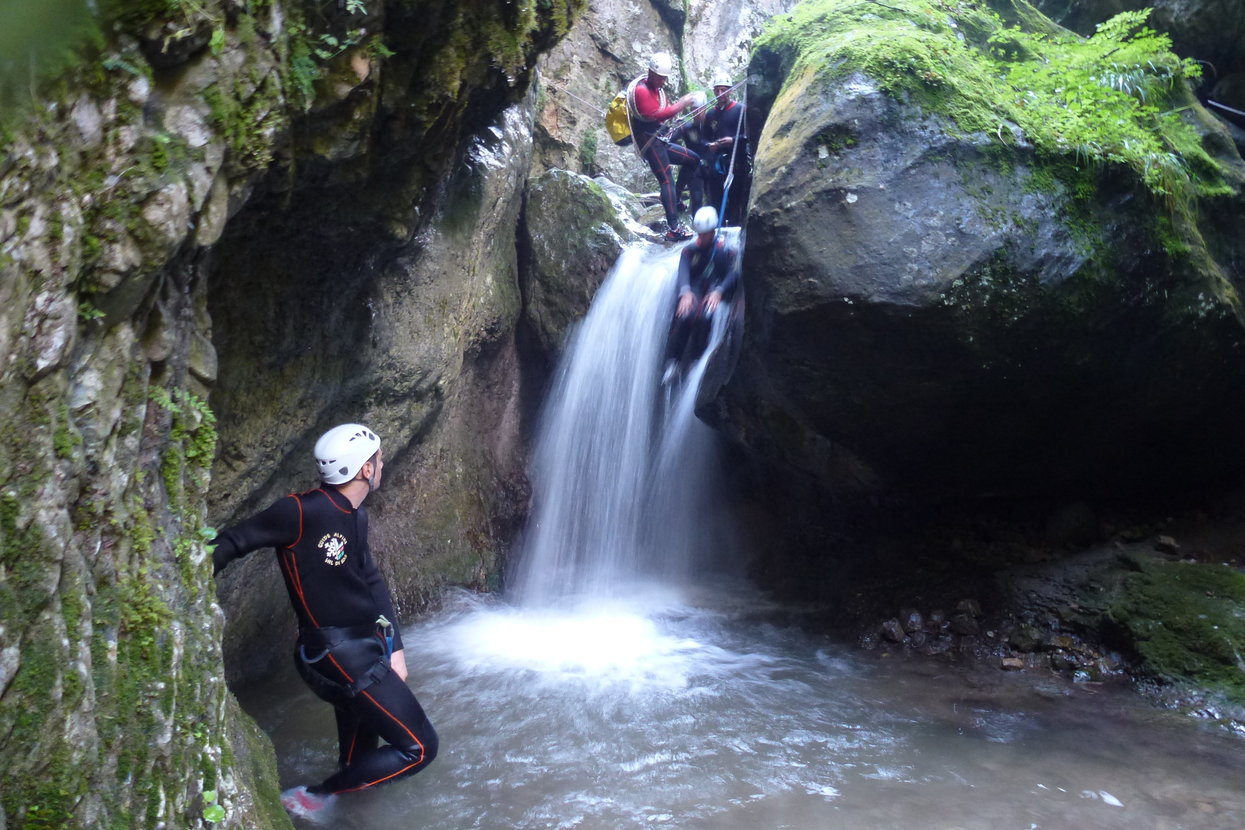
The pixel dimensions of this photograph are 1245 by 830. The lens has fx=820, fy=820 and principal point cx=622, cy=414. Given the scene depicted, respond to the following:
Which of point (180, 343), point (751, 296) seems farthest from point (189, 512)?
point (751, 296)

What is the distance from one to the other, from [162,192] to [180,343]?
0.76 metres

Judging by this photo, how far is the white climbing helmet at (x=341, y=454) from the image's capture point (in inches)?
153

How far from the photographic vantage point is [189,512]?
9.45ft

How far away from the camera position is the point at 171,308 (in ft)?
9.38

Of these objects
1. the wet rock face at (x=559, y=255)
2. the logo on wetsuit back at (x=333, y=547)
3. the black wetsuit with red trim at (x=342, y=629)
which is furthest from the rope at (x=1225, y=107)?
the logo on wetsuit back at (x=333, y=547)

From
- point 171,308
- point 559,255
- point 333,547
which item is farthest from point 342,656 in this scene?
point 559,255

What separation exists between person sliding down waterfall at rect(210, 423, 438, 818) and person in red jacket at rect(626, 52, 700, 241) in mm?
7348

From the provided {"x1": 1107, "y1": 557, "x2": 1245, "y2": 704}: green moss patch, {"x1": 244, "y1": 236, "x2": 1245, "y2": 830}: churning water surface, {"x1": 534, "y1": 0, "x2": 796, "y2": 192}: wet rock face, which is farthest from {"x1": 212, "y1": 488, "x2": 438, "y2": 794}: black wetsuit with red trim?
{"x1": 534, "y1": 0, "x2": 796, "y2": 192}: wet rock face

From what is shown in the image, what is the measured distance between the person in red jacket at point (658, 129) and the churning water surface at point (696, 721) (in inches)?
102

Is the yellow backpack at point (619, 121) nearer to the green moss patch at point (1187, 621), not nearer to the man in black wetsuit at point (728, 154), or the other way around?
the man in black wetsuit at point (728, 154)

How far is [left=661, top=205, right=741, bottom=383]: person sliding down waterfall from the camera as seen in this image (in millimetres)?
8297

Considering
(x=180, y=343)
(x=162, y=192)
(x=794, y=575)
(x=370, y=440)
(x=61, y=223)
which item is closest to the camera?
(x=61, y=223)

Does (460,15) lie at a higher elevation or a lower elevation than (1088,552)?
higher

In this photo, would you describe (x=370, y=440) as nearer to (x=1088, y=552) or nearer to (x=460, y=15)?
(x=460, y=15)
